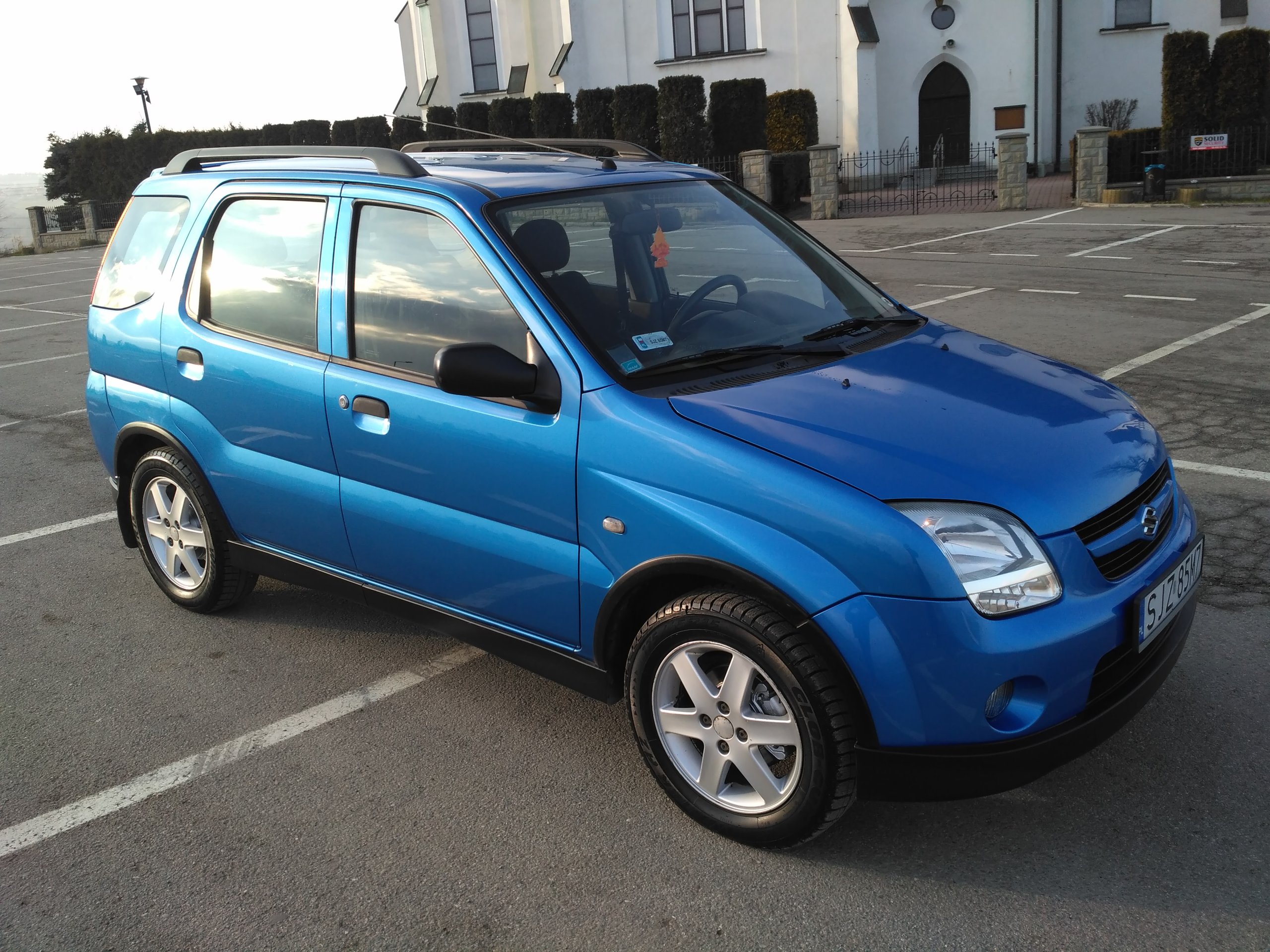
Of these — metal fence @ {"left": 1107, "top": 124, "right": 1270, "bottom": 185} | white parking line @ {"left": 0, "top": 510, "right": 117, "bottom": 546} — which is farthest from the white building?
white parking line @ {"left": 0, "top": 510, "right": 117, "bottom": 546}

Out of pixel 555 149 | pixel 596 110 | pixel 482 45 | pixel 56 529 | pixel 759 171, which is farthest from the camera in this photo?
pixel 482 45

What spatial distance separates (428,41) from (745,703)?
3984 centimetres

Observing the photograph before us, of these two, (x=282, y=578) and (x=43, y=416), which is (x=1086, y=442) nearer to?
(x=282, y=578)

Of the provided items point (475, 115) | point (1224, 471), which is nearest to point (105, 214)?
point (475, 115)

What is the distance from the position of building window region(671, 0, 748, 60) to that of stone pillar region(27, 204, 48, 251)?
85.0 feet

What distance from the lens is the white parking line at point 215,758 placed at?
11.6 feet

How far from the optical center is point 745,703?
3066 millimetres

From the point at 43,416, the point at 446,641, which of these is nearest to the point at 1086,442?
the point at 446,641

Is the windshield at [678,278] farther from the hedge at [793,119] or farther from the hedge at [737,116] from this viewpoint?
the hedge at [793,119]

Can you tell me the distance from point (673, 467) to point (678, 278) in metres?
1.04

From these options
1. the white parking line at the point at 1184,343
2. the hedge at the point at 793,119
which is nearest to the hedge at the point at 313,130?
the hedge at the point at 793,119

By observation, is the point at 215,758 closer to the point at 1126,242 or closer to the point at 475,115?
the point at 1126,242

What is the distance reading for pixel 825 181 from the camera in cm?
2541

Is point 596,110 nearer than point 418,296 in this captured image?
No
